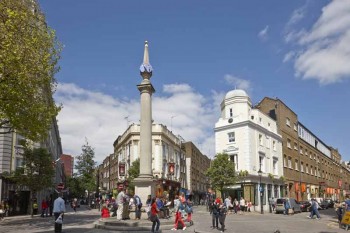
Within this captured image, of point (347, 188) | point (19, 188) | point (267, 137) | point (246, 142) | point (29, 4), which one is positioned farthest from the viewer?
point (347, 188)

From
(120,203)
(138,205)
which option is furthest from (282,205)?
(120,203)

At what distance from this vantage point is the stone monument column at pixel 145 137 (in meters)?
22.2

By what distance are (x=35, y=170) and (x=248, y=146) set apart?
2315 cm

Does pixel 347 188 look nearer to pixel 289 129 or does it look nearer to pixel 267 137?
pixel 289 129

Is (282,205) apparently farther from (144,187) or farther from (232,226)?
(144,187)

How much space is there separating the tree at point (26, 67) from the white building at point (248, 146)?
27.0 m

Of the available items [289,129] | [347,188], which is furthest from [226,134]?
[347,188]

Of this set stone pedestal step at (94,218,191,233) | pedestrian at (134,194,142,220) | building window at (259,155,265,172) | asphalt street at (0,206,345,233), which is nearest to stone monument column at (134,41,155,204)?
pedestrian at (134,194,142,220)

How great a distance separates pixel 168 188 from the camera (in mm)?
57375

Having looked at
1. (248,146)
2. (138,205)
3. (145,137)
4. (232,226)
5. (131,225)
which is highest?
(248,146)

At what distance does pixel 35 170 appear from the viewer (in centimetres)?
3334

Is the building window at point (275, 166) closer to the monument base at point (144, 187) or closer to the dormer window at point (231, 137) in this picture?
the dormer window at point (231, 137)

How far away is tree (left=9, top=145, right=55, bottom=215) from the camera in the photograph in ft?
107

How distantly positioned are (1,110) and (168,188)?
4088cm
